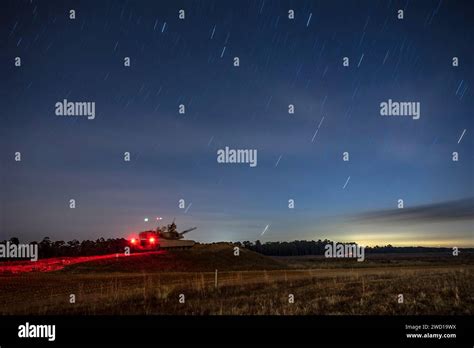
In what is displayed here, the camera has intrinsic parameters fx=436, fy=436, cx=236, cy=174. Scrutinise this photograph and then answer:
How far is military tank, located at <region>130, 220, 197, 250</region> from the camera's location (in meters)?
64.6

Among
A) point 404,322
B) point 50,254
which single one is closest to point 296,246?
point 50,254

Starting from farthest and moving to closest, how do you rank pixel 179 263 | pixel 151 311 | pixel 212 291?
pixel 179 263
pixel 212 291
pixel 151 311

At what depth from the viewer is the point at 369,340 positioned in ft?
38.4

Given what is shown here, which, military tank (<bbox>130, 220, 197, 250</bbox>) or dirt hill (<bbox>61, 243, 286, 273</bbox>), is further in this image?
military tank (<bbox>130, 220, 197, 250</bbox>)

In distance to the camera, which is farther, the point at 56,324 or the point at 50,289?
the point at 50,289

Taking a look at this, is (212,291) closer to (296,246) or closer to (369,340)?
(369,340)

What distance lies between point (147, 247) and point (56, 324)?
53738 millimetres

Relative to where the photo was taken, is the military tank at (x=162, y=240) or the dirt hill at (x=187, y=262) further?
the military tank at (x=162, y=240)

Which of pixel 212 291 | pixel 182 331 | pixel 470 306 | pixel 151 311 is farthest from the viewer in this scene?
pixel 212 291

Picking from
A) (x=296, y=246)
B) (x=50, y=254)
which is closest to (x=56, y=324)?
(x=50, y=254)

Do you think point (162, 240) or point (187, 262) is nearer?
point (187, 262)

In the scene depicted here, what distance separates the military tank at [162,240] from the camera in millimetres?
64625

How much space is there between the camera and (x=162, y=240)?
6494 cm

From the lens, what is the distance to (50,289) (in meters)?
28.5
